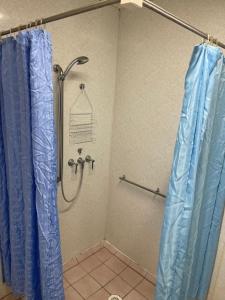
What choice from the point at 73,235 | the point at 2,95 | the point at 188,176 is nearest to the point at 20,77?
the point at 2,95

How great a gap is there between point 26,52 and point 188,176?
34.9 inches

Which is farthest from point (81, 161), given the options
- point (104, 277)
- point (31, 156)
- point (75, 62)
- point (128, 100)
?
point (104, 277)

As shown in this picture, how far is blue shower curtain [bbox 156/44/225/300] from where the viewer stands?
3.03 feet

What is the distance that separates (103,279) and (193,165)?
1549mm

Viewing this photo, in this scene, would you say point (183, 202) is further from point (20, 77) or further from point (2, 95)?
point (2, 95)

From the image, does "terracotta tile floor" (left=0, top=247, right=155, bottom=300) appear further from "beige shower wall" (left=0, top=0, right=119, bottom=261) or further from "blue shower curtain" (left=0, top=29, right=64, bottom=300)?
"blue shower curtain" (left=0, top=29, right=64, bottom=300)

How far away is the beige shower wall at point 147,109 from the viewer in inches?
62.1

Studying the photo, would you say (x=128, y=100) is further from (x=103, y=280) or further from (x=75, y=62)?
(x=103, y=280)

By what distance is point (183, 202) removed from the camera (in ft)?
3.35

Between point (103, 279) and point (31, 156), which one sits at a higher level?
point (31, 156)

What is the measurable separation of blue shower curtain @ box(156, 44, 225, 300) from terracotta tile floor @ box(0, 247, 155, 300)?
2.24 ft

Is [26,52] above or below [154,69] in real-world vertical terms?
below

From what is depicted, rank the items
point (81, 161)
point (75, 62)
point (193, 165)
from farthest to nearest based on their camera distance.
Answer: point (81, 161) < point (75, 62) < point (193, 165)

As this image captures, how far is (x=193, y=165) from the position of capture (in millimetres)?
995
